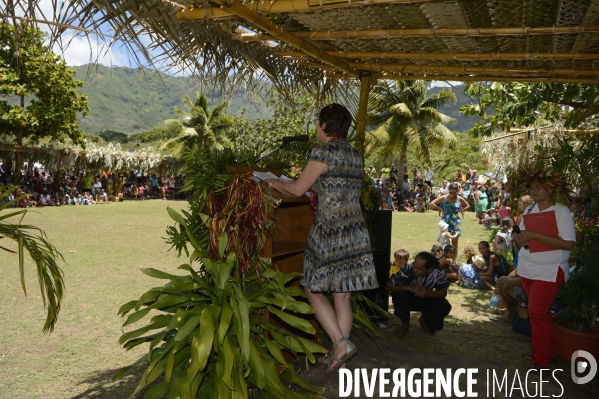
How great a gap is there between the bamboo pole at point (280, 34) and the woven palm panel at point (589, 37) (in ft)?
7.17

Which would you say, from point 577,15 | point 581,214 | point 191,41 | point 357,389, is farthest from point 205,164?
point 581,214

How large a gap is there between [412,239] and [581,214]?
25.1 feet

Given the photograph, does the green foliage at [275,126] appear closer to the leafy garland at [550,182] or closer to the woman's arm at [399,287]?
the woman's arm at [399,287]

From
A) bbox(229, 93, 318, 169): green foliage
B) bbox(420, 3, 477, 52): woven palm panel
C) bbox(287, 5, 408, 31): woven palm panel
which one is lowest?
bbox(420, 3, 477, 52): woven palm panel

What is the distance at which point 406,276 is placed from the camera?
5.98 m

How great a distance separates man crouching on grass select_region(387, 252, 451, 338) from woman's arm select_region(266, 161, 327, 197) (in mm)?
2488

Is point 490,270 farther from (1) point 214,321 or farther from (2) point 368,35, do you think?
(1) point 214,321

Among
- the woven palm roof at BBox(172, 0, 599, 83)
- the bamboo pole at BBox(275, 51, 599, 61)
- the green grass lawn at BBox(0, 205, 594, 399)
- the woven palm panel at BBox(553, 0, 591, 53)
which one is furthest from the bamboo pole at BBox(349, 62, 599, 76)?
the green grass lawn at BBox(0, 205, 594, 399)

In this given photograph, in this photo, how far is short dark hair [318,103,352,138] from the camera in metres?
3.95

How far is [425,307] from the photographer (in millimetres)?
5918

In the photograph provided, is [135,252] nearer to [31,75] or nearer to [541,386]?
[541,386]

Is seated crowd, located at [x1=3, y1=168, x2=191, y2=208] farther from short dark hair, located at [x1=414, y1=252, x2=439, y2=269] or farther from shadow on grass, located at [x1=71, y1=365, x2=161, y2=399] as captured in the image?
short dark hair, located at [x1=414, y1=252, x2=439, y2=269]

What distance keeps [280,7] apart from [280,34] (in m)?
0.55

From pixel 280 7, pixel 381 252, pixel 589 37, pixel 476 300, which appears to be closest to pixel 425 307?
pixel 381 252
